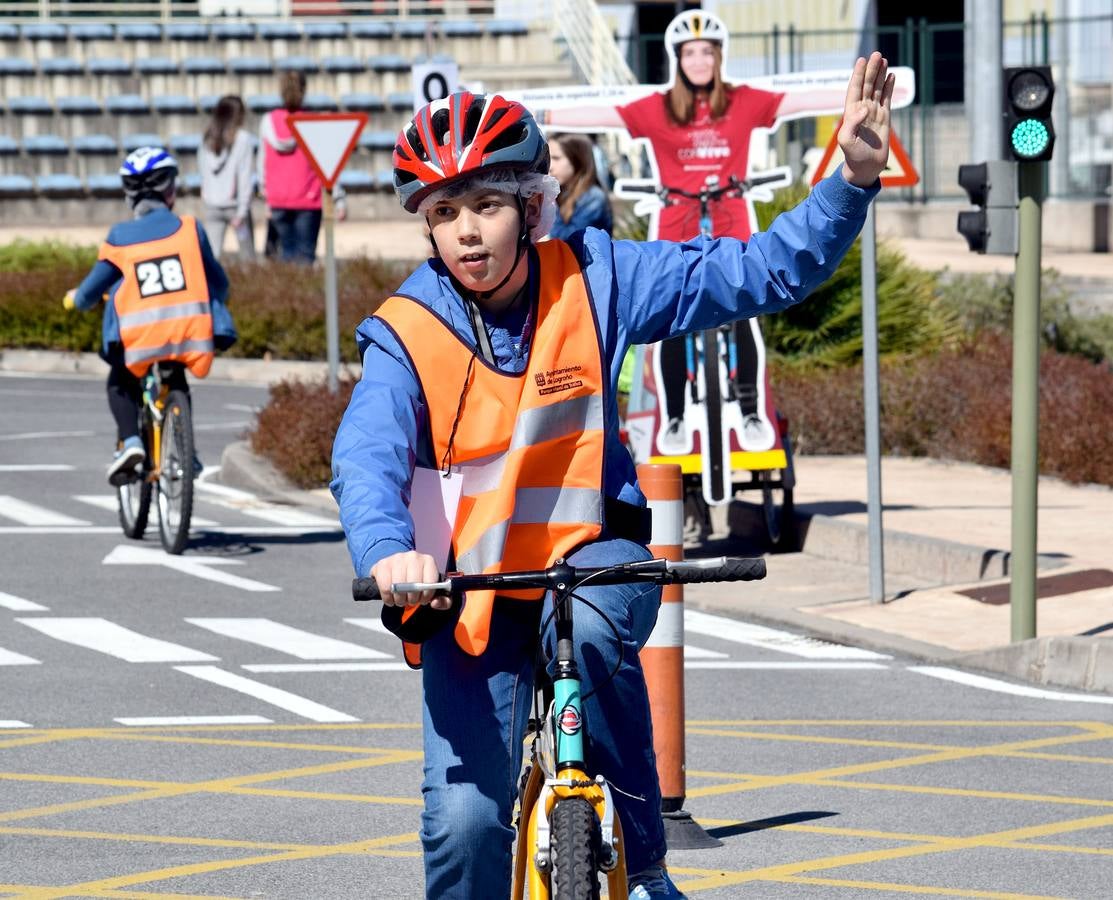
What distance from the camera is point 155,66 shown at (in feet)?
Answer: 124

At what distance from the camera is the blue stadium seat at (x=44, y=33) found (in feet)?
126

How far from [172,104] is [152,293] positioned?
26.1 m

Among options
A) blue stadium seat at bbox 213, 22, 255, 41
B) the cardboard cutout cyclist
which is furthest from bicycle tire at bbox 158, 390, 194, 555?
blue stadium seat at bbox 213, 22, 255, 41

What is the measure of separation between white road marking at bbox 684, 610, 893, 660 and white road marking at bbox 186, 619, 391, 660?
1499 mm

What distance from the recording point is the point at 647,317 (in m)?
4.55

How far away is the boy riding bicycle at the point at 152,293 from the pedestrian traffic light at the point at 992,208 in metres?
4.08

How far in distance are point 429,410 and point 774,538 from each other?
26.9 feet

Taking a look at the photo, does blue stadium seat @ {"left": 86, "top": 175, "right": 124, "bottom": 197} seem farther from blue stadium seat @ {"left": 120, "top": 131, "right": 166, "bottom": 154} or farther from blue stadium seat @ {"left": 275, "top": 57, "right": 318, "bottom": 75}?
blue stadium seat @ {"left": 275, "top": 57, "right": 318, "bottom": 75}

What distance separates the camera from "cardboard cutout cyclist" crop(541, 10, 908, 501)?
12.0m

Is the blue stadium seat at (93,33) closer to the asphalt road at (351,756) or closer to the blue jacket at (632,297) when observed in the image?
the asphalt road at (351,756)

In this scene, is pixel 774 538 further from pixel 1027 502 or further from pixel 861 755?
pixel 861 755

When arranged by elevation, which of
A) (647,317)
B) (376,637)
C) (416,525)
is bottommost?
(376,637)

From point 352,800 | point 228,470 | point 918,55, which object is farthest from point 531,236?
point 918,55

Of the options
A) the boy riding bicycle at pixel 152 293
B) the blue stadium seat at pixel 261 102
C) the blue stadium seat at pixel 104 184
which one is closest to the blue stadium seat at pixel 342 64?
the blue stadium seat at pixel 261 102
